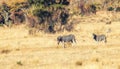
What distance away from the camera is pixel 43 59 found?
2744 cm

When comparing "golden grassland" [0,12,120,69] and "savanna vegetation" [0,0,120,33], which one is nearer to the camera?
"golden grassland" [0,12,120,69]

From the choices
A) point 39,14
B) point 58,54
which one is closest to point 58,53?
point 58,54

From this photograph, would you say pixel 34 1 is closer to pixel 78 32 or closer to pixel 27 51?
pixel 78 32

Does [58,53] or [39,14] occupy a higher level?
[39,14]

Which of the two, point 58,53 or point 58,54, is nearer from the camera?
point 58,54

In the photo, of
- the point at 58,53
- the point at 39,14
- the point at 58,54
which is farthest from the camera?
the point at 39,14

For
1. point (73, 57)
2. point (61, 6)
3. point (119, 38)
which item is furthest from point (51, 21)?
point (73, 57)

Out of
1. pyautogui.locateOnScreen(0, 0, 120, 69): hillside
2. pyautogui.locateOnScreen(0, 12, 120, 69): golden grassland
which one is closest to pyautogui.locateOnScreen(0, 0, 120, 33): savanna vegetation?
pyautogui.locateOnScreen(0, 0, 120, 69): hillside

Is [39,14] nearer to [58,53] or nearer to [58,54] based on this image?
[58,53]

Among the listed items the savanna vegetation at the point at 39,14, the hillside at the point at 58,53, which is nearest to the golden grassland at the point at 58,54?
the hillside at the point at 58,53

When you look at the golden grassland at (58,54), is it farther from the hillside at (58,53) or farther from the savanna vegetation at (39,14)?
the savanna vegetation at (39,14)

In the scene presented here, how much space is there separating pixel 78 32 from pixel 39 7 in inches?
242

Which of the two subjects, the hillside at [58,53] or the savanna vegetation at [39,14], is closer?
the hillside at [58,53]

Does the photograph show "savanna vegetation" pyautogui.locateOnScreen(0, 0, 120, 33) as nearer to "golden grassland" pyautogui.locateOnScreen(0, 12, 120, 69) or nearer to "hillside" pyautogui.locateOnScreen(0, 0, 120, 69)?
"hillside" pyautogui.locateOnScreen(0, 0, 120, 69)
